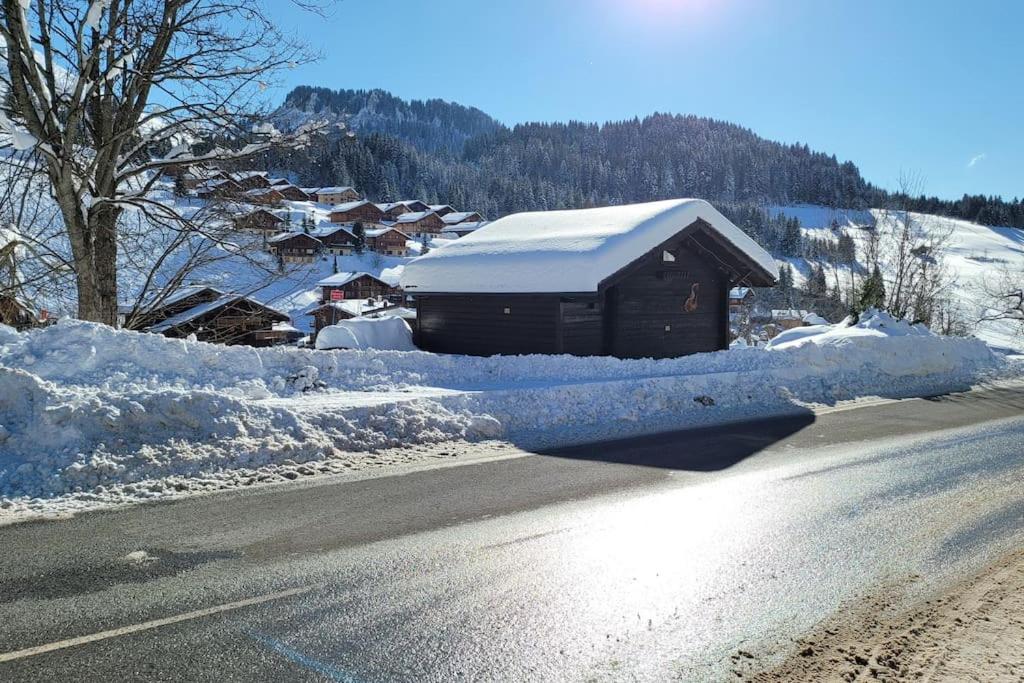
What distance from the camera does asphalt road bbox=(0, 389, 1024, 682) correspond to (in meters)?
3.93

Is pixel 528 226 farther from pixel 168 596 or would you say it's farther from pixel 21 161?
pixel 168 596

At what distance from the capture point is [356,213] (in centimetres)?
10894

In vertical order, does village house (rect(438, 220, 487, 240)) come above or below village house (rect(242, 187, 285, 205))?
above

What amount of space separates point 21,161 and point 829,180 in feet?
606

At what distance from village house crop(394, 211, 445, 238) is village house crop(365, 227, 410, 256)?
45.3 feet

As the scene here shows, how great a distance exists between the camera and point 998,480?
823cm

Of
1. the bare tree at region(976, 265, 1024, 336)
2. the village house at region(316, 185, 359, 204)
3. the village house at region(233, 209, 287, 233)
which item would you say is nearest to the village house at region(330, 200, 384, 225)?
the village house at region(316, 185, 359, 204)

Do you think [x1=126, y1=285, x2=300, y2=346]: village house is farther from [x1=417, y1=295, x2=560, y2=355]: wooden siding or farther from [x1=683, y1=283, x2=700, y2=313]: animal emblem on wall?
[x1=683, y1=283, x2=700, y2=313]: animal emblem on wall

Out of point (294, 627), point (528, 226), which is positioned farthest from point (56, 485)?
point (528, 226)

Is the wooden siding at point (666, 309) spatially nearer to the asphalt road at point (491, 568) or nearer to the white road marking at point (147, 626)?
the asphalt road at point (491, 568)

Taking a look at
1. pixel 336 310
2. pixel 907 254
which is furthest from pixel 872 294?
pixel 336 310

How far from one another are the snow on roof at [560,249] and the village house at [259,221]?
6328 millimetres

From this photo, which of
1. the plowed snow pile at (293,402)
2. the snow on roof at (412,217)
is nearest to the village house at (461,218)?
the snow on roof at (412,217)

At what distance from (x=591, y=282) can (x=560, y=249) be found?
1.53 m
